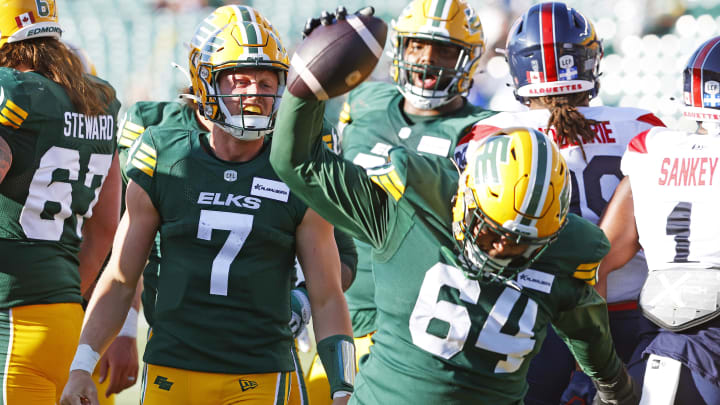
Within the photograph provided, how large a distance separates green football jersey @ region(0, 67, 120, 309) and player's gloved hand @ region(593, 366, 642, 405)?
1.91 meters

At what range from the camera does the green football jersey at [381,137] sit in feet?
12.8

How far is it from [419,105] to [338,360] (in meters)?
1.47

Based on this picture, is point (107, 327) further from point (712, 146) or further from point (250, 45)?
point (712, 146)

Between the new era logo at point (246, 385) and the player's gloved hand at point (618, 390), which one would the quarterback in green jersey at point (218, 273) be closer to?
the new era logo at point (246, 385)

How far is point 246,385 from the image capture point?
9.59ft

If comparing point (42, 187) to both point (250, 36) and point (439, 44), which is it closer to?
point (250, 36)

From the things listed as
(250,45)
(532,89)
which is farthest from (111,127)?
(532,89)

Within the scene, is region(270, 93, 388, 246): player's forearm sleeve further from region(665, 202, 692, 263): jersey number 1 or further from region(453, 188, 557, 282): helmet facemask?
region(665, 202, 692, 263): jersey number 1

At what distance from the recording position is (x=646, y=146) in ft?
11.0

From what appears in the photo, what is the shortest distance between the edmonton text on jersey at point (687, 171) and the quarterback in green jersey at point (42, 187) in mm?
2049

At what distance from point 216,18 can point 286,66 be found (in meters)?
0.46

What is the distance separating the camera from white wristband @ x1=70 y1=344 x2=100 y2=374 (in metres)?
2.83

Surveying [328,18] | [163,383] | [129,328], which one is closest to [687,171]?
[328,18]

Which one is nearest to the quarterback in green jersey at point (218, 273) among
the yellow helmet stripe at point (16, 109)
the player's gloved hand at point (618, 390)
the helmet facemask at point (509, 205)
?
the yellow helmet stripe at point (16, 109)
